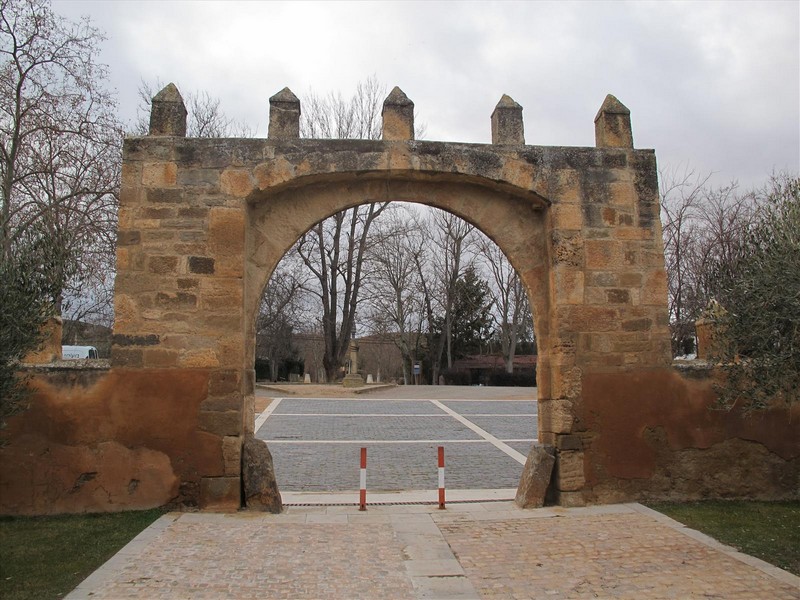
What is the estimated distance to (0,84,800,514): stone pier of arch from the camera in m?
6.22

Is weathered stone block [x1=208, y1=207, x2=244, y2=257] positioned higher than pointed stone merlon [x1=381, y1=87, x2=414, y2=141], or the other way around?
pointed stone merlon [x1=381, y1=87, x2=414, y2=141]

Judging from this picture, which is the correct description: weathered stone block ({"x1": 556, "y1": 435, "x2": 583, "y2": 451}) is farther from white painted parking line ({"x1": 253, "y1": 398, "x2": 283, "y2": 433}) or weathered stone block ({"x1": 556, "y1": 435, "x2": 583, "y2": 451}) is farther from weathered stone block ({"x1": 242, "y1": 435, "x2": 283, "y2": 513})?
white painted parking line ({"x1": 253, "y1": 398, "x2": 283, "y2": 433})

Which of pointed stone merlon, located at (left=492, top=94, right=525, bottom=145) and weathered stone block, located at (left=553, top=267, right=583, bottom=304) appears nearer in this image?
weathered stone block, located at (left=553, top=267, right=583, bottom=304)

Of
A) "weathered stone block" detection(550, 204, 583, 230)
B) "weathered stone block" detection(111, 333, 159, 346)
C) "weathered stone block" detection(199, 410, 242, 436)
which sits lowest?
"weathered stone block" detection(199, 410, 242, 436)

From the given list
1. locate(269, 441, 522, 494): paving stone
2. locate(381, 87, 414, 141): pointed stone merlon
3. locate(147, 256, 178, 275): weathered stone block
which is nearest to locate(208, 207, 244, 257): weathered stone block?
locate(147, 256, 178, 275): weathered stone block

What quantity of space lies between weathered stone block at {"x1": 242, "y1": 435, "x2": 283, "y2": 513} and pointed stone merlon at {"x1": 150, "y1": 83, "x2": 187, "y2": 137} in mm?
3503

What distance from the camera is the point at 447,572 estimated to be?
181 inches

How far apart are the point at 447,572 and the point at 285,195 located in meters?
4.32

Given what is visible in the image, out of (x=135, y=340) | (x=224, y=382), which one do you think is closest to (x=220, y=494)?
(x=224, y=382)

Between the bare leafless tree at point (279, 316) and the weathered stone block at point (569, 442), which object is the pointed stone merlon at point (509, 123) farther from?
the bare leafless tree at point (279, 316)

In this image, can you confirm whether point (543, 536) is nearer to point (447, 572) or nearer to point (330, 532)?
point (447, 572)

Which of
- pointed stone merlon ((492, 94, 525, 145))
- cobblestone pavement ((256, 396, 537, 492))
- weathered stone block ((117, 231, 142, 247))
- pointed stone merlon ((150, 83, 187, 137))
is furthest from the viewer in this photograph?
cobblestone pavement ((256, 396, 537, 492))

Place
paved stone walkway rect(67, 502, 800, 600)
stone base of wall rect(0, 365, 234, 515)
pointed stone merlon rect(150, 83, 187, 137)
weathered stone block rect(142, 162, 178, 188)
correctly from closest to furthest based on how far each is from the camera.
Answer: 1. paved stone walkway rect(67, 502, 800, 600)
2. stone base of wall rect(0, 365, 234, 515)
3. weathered stone block rect(142, 162, 178, 188)
4. pointed stone merlon rect(150, 83, 187, 137)

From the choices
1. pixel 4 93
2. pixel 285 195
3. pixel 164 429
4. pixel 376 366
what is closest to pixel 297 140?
pixel 285 195
